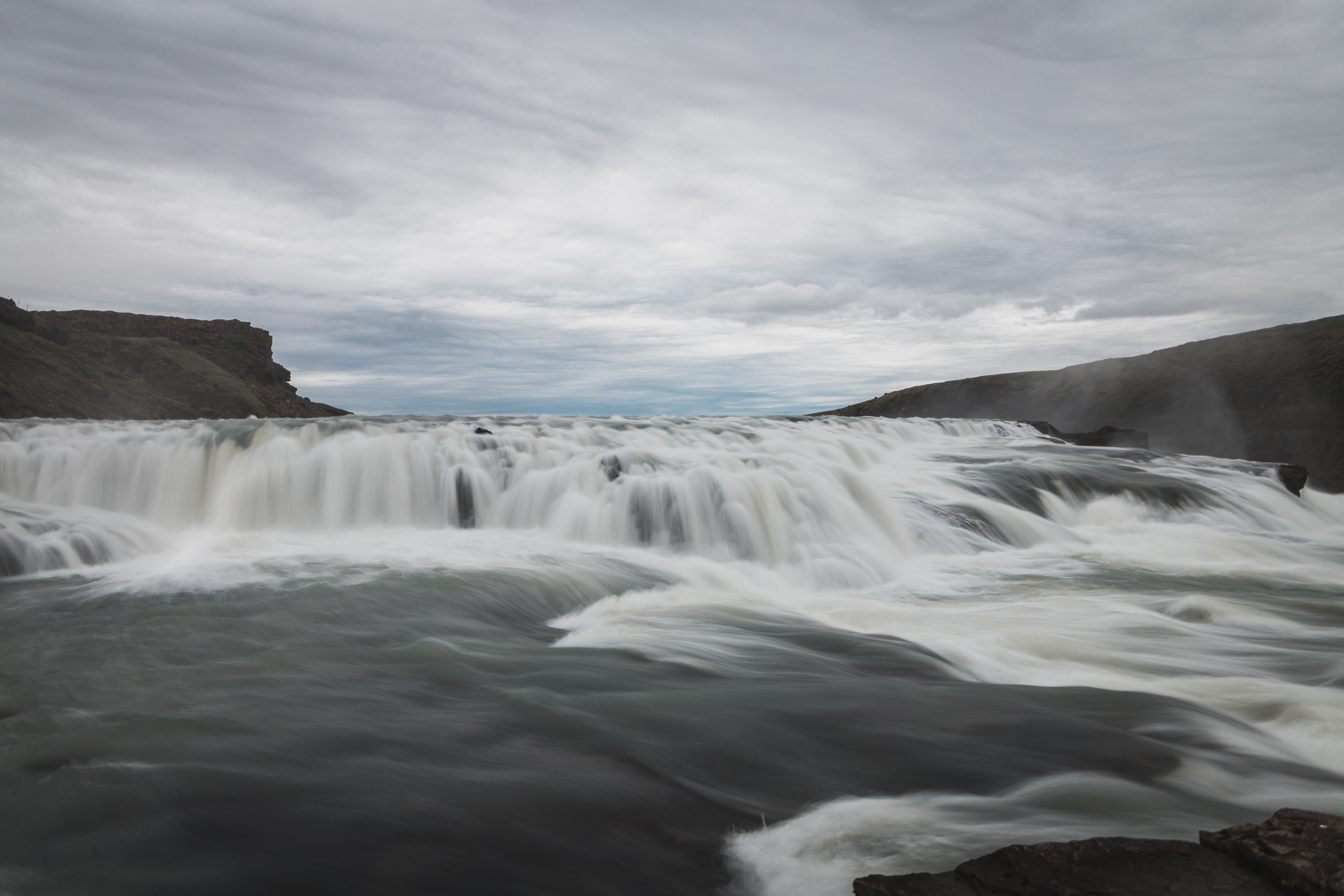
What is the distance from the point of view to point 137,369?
2398 cm

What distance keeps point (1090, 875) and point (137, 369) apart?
29.3 m

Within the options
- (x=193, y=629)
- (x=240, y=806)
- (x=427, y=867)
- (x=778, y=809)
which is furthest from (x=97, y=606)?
(x=778, y=809)

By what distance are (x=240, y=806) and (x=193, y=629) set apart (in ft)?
9.31

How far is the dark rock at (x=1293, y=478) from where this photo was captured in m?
12.9

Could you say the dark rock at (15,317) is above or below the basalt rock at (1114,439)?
above

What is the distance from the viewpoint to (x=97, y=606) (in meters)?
5.46

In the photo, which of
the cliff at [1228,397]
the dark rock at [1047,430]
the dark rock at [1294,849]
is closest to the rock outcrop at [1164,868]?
the dark rock at [1294,849]

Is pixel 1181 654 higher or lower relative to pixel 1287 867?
lower

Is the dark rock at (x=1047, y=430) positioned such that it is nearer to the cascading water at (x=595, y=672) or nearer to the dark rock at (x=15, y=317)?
the cascading water at (x=595, y=672)

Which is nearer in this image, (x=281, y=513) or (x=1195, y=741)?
(x=1195, y=741)

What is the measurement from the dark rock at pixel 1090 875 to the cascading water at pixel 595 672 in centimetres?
39

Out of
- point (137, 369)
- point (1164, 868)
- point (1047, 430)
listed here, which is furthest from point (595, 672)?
point (137, 369)

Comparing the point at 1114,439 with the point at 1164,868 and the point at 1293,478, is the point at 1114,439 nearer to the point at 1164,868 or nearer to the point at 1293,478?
the point at 1293,478

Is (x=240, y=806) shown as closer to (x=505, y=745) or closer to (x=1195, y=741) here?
(x=505, y=745)
